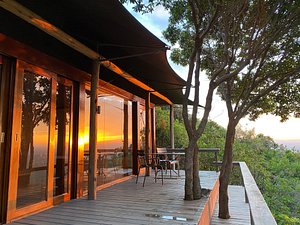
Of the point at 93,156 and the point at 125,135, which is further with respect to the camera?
the point at 125,135

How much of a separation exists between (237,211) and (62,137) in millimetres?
3699

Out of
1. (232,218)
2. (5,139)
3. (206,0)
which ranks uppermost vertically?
(206,0)

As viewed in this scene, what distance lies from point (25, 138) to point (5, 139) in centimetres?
31

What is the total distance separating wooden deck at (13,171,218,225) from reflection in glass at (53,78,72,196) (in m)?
0.35

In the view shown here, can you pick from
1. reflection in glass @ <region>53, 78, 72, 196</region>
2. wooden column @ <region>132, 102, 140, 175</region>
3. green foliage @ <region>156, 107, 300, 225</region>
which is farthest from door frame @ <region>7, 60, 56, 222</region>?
green foliage @ <region>156, 107, 300, 225</region>

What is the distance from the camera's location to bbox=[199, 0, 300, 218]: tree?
15.3 ft

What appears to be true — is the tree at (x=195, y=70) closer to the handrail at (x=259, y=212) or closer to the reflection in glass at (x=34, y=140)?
the handrail at (x=259, y=212)

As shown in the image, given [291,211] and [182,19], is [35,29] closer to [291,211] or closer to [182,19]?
[182,19]

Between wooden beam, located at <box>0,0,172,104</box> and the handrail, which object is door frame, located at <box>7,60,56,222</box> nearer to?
wooden beam, located at <box>0,0,172,104</box>

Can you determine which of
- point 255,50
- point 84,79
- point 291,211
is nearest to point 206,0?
point 255,50

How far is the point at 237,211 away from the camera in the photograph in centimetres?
512

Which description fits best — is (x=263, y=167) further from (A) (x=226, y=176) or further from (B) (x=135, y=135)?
(A) (x=226, y=176)

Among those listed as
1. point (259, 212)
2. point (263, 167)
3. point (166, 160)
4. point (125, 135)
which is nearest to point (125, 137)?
point (125, 135)

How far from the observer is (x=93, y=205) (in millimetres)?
3818
